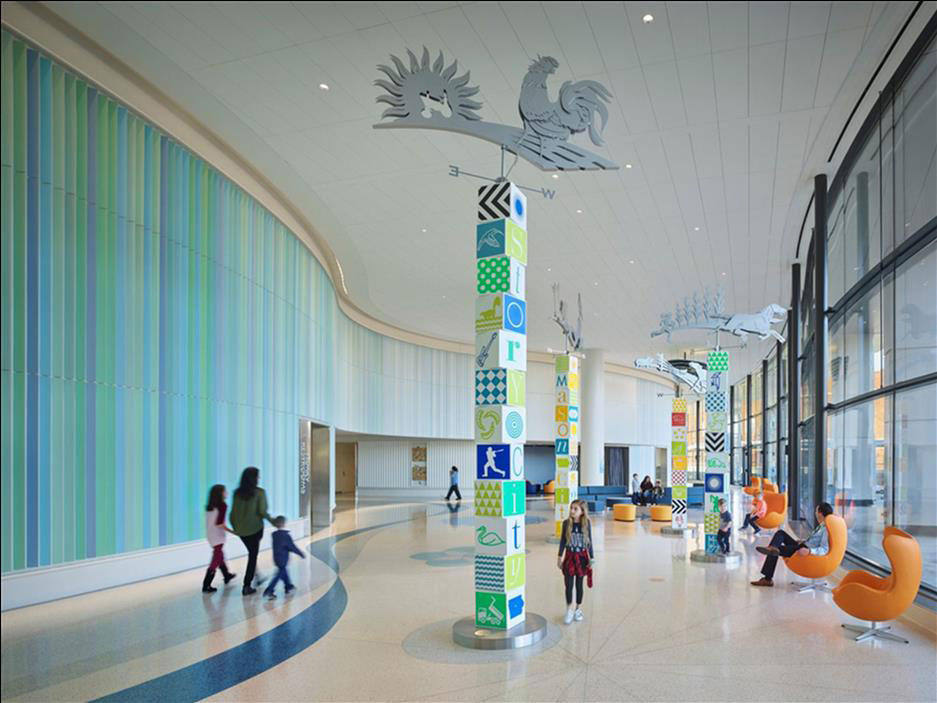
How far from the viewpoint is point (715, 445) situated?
1341 centimetres

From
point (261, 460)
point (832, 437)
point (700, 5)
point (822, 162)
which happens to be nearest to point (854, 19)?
point (700, 5)

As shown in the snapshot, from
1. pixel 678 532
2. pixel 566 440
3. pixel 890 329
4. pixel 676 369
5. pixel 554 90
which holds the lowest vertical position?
pixel 678 532

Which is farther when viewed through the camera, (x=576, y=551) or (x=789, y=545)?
(x=789, y=545)

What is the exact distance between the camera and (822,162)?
37.9ft

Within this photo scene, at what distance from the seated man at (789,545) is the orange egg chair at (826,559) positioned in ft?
0.38

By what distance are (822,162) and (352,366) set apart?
54.6ft

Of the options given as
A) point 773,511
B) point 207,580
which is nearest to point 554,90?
point 207,580

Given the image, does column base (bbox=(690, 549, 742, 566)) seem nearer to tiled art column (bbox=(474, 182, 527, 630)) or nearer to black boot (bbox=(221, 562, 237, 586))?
tiled art column (bbox=(474, 182, 527, 630))

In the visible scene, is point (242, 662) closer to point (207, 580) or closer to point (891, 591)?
point (207, 580)

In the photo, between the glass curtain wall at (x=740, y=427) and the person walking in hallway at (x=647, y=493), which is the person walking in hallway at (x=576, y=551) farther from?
the glass curtain wall at (x=740, y=427)

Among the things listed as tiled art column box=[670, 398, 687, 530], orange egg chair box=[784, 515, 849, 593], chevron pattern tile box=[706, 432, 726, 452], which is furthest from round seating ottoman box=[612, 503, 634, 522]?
orange egg chair box=[784, 515, 849, 593]

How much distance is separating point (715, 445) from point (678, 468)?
5.91 m

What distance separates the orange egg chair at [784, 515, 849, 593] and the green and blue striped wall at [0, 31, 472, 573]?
7.21 meters

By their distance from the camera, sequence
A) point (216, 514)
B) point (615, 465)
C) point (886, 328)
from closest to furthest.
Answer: point (216, 514) → point (886, 328) → point (615, 465)
